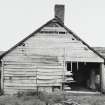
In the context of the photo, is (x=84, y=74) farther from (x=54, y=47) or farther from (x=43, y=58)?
(x=43, y=58)

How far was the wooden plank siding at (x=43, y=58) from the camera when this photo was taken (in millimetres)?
21172

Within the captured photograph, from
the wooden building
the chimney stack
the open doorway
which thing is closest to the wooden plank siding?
the wooden building

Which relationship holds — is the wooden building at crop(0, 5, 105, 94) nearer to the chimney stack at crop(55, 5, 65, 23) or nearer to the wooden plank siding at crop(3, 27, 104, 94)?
the wooden plank siding at crop(3, 27, 104, 94)

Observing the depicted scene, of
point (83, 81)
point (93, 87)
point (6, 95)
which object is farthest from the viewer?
point (83, 81)

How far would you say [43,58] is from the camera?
21.6m

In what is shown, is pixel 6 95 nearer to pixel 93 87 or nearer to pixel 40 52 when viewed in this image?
pixel 40 52

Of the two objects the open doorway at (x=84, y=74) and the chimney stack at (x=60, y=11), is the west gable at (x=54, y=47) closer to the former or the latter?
the chimney stack at (x=60, y=11)

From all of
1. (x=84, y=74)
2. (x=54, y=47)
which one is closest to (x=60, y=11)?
(x=54, y=47)

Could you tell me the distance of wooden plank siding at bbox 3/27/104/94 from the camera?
21.2 metres

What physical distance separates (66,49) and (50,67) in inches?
71.7

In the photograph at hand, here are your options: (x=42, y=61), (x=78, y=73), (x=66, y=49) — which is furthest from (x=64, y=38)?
(x=78, y=73)

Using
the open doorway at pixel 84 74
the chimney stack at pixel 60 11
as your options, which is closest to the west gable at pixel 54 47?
the chimney stack at pixel 60 11

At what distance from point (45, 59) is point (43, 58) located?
6.6 inches

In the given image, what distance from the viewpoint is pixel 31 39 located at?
21578 millimetres
